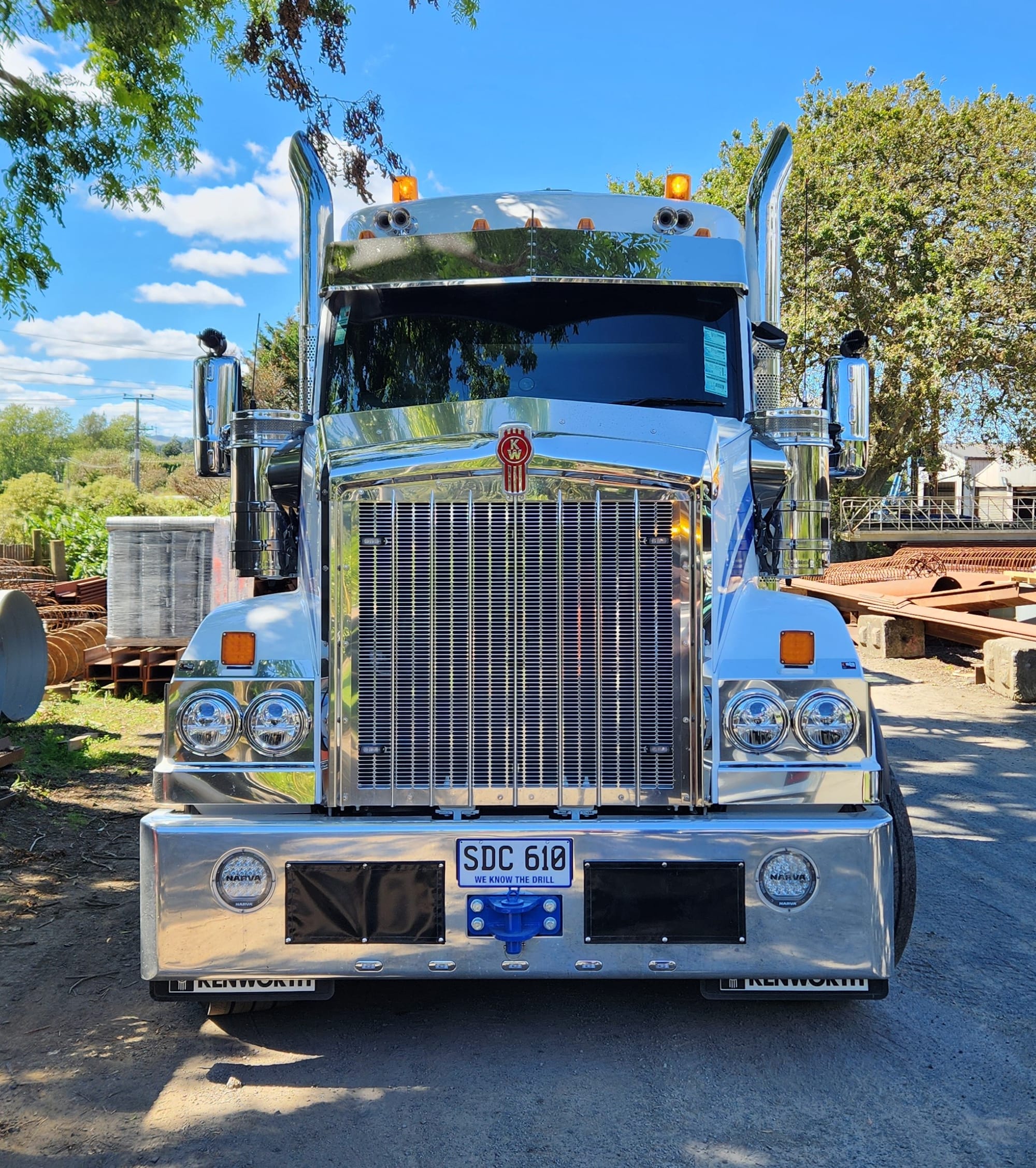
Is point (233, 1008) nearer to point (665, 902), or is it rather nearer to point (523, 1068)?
point (523, 1068)

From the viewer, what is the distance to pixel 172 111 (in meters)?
8.00

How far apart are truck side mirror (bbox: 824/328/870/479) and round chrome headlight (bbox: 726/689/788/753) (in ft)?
4.98

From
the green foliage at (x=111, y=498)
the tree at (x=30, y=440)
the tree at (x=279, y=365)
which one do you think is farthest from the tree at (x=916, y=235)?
the tree at (x=30, y=440)

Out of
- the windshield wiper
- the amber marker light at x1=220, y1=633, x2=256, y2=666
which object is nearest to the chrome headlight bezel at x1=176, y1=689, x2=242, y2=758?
the amber marker light at x1=220, y1=633, x2=256, y2=666

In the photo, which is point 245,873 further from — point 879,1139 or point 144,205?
point 144,205

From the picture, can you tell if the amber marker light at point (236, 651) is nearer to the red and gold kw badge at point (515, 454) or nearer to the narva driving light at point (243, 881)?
the narva driving light at point (243, 881)

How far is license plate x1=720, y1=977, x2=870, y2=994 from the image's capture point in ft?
12.0

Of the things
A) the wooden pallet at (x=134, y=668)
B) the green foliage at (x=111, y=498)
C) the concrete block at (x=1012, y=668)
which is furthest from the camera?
the green foliage at (x=111, y=498)

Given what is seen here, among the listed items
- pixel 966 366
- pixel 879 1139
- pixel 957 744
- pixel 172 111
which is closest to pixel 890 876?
pixel 879 1139

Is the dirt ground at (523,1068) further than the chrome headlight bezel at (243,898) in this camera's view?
No

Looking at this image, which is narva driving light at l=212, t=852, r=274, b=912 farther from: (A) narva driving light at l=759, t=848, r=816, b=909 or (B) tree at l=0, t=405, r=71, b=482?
(B) tree at l=0, t=405, r=71, b=482

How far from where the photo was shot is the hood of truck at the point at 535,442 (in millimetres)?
3686

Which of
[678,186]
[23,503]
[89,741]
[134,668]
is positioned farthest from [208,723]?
[23,503]

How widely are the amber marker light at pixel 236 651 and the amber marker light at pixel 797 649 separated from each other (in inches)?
67.9
